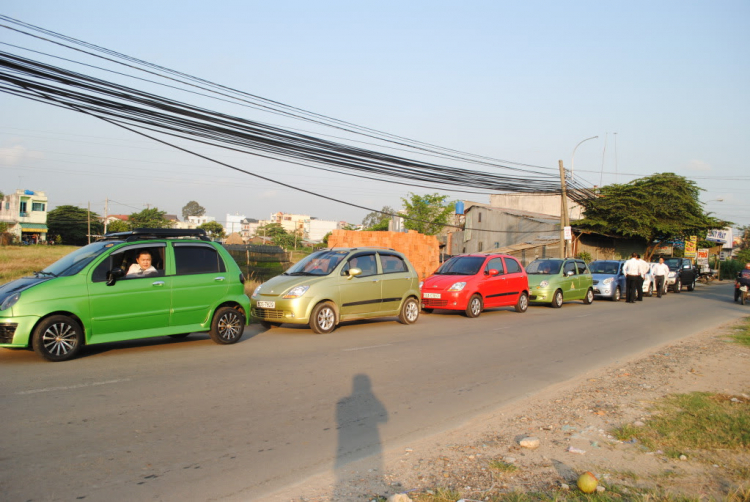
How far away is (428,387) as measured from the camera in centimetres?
734

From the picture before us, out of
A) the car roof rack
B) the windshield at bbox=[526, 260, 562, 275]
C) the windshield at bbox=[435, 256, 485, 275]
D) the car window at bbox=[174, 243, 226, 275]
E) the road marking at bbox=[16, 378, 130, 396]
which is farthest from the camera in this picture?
the windshield at bbox=[526, 260, 562, 275]

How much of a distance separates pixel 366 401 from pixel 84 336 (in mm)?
4356

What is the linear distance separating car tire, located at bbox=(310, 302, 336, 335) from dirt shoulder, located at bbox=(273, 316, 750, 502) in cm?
527

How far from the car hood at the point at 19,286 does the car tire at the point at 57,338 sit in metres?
0.56

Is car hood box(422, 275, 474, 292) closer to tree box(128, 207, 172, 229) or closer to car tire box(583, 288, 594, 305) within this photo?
car tire box(583, 288, 594, 305)

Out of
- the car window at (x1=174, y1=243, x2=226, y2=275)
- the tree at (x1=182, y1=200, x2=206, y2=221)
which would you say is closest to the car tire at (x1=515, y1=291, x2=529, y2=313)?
the car window at (x1=174, y1=243, x2=226, y2=275)

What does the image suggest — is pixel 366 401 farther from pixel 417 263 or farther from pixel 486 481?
pixel 417 263

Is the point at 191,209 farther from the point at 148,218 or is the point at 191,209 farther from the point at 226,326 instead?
the point at 226,326

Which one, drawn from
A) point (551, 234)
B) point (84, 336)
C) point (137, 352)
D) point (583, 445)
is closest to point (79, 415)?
point (84, 336)

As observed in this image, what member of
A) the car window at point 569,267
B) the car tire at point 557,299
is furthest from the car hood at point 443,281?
the car window at point 569,267

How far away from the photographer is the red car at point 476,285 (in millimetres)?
15296

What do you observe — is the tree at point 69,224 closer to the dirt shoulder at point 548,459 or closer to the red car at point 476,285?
the red car at point 476,285

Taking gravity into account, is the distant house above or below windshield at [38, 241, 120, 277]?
above

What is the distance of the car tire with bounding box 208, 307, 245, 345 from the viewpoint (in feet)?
31.8
